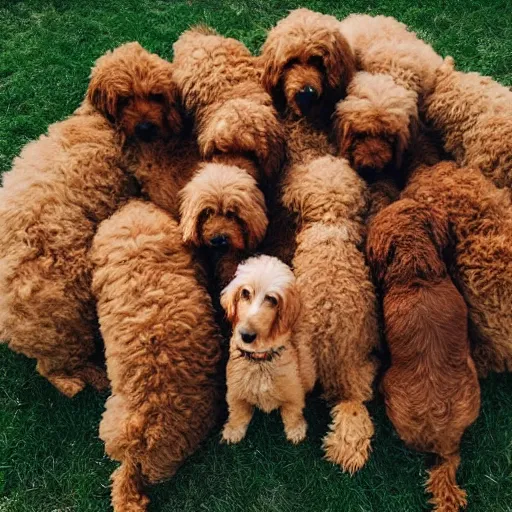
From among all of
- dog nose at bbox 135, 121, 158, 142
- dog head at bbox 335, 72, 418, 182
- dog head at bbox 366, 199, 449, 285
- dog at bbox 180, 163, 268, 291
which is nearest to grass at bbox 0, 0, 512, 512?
dog head at bbox 366, 199, 449, 285

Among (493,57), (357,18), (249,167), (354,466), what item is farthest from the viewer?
(493,57)

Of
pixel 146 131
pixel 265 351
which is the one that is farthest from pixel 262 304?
pixel 146 131

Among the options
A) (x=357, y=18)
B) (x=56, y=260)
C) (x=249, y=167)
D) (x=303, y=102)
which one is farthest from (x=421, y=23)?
(x=56, y=260)

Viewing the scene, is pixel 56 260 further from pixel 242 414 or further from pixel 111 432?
pixel 242 414

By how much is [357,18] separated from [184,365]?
3.16m

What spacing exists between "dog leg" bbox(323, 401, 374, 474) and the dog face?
2091mm

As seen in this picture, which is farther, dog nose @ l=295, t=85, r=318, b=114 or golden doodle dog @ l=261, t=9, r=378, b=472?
dog nose @ l=295, t=85, r=318, b=114

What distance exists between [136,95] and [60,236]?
40.3 inches

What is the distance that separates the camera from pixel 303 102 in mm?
3713

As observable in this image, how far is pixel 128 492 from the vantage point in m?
3.09

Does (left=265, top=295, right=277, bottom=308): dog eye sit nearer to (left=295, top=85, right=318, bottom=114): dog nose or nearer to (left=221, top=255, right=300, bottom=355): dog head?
(left=221, top=255, right=300, bottom=355): dog head

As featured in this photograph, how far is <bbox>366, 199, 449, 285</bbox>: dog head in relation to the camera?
10.5 feet

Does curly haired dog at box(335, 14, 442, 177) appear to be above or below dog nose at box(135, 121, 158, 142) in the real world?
above

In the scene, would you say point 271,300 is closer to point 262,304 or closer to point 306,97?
point 262,304
